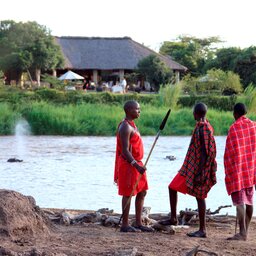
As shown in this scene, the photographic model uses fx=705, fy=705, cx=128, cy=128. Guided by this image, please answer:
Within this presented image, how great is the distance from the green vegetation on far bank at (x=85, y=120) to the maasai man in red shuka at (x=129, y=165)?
17.5 metres

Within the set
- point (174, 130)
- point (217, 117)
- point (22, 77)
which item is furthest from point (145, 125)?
point (22, 77)

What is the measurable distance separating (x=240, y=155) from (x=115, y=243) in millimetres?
1483

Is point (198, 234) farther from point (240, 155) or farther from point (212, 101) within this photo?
point (212, 101)

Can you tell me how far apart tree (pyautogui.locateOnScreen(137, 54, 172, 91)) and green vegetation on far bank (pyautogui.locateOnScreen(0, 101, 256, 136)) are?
1679 centimetres

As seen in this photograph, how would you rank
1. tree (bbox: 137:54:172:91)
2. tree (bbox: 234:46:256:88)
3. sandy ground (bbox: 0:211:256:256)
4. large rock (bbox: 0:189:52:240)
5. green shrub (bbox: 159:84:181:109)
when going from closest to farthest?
sandy ground (bbox: 0:211:256:256) → large rock (bbox: 0:189:52:240) → green shrub (bbox: 159:84:181:109) → tree (bbox: 234:46:256:88) → tree (bbox: 137:54:172:91)

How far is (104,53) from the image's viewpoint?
166ft

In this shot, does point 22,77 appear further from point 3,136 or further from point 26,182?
point 26,182

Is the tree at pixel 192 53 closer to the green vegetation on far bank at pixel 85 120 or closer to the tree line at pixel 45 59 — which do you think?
the tree line at pixel 45 59

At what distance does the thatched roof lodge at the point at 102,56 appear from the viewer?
160 feet

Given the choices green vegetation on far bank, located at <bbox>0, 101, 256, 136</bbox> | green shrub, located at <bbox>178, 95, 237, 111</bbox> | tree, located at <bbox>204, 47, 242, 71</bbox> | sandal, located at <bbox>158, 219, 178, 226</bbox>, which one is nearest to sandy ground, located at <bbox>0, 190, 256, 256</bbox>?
sandal, located at <bbox>158, 219, 178, 226</bbox>

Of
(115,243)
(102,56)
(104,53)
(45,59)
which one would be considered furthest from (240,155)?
(104,53)

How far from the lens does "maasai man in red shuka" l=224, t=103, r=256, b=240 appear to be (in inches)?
248

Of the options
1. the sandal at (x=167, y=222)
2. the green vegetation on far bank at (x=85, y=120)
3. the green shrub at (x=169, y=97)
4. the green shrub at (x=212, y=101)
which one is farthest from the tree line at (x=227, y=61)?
the sandal at (x=167, y=222)

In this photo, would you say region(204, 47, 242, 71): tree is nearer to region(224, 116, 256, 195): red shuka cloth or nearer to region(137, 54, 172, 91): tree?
region(137, 54, 172, 91): tree
